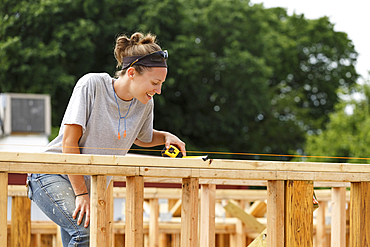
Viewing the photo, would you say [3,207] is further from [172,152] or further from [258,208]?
[258,208]

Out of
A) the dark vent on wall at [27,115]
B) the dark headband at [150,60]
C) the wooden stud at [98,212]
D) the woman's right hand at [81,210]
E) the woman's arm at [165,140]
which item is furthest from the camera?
the dark vent on wall at [27,115]

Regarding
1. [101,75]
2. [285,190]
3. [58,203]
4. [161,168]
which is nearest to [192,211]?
[161,168]

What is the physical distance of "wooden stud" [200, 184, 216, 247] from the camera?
10.5 ft

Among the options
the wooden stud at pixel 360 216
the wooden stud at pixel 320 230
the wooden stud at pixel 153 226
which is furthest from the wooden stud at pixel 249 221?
the wooden stud at pixel 360 216

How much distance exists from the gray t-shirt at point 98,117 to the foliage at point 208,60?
15436mm

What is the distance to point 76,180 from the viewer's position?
7.38ft

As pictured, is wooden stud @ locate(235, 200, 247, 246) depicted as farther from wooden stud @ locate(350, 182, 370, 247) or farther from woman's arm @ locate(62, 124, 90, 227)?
woman's arm @ locate(62, 124, 90, 227)

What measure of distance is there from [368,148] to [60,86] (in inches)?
451

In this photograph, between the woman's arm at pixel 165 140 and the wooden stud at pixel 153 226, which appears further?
the wooden stud at pixel 153 226

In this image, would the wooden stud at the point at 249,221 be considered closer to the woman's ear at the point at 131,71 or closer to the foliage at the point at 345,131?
the woman's ear at the point at 131,71

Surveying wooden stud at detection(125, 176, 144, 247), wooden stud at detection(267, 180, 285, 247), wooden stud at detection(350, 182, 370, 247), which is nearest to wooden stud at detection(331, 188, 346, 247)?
wooden stud at detection(350, 182, 370, 247)

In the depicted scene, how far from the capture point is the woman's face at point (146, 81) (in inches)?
95.5

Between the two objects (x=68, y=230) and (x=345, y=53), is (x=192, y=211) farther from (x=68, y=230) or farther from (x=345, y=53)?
(x=345, y=53)

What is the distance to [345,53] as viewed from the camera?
28156mm
